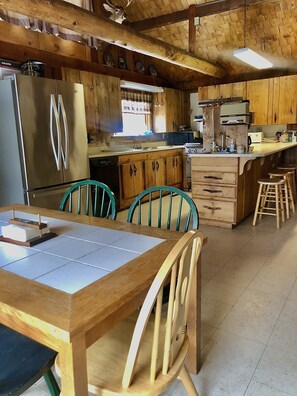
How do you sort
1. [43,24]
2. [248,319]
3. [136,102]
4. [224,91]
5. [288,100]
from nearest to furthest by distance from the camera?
[248,319]
[43,24]
[288,100]
[136,102]
[224,91]

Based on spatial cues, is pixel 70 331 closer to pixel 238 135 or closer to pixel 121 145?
pixel 238 135

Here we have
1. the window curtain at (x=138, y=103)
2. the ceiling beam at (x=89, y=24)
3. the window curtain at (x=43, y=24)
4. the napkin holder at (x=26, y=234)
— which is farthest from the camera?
the window curtain at (x=138, y=103)

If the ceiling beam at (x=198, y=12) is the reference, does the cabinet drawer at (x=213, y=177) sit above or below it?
below

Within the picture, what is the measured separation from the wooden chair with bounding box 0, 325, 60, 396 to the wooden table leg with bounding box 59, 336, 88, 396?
223 millimetres

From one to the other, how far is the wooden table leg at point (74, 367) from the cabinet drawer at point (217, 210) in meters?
3.22

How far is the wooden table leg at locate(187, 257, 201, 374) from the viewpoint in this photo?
1445 millimetres

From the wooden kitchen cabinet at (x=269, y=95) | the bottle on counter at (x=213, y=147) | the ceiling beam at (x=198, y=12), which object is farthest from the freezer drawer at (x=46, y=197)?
the wooden kitchen cabinet at (x=269, y=95)

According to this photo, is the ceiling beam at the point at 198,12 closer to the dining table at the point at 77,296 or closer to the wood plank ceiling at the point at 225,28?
the wood plank ceiling at the point at 225,28

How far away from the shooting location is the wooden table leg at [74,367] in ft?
2.77

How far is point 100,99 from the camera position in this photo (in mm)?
4918

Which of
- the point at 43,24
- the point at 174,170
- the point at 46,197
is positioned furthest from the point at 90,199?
the point at 174,170

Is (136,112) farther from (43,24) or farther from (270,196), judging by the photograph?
(270,196)

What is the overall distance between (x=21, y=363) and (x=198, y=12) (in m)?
5.38

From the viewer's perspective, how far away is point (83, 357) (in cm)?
88
